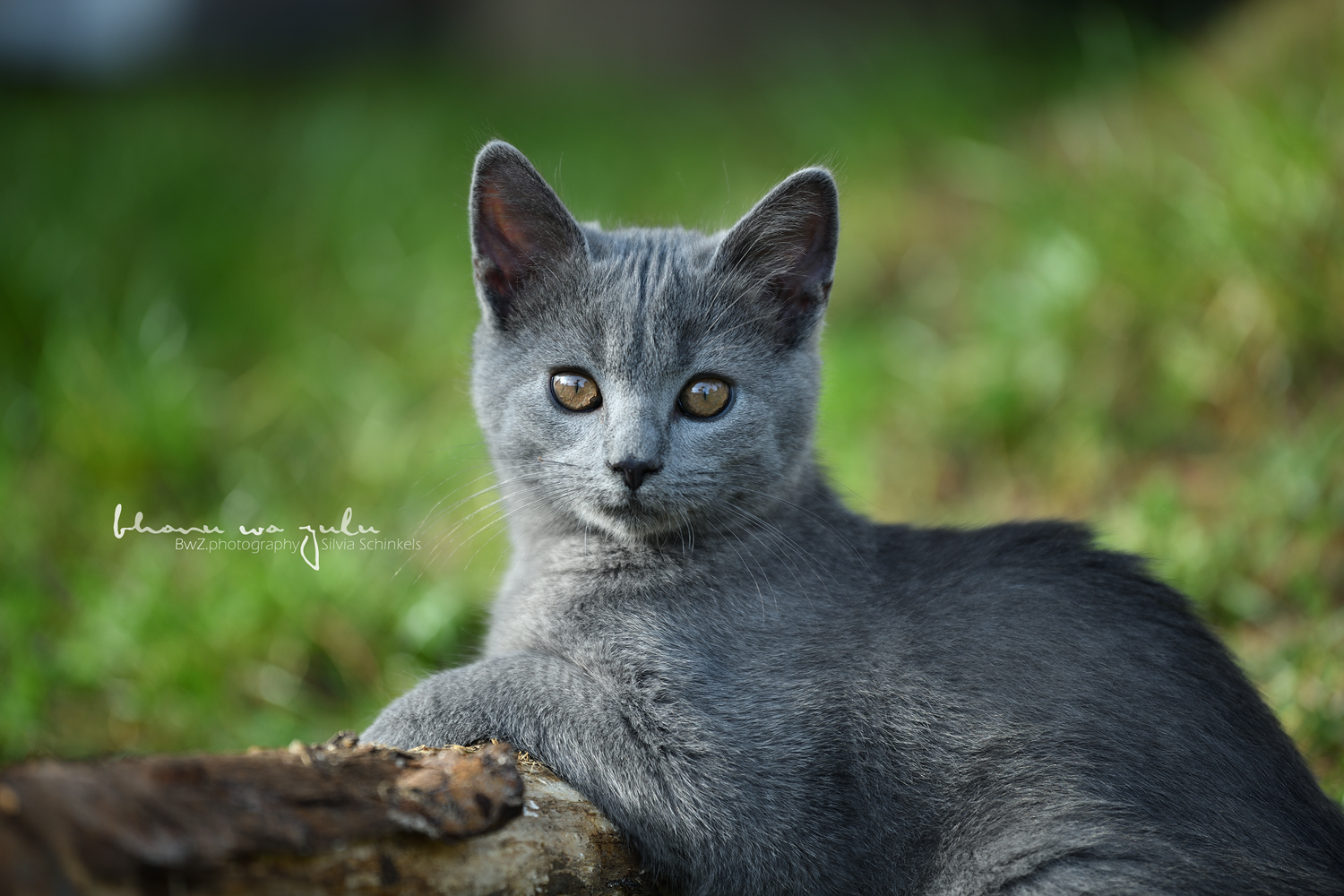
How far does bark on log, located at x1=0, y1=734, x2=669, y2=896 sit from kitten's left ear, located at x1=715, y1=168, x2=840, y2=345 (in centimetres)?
122

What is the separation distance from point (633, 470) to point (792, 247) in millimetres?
725

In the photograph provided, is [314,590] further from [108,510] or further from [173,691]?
[108,510]

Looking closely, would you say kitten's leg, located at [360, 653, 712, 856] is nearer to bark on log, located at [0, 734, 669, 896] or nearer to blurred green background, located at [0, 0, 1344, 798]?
bark on log, located at [0, 734, 669, 896]

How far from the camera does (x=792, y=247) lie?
2500 millimetres

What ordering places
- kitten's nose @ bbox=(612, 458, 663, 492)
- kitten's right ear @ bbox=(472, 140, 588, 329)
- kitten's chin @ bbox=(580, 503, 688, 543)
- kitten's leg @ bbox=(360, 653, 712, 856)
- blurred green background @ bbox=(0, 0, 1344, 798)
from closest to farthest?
1. kitten's leg @ bbox=(360, 653, 712, 856)
2. kitten's nose @ bbox=(612, 458, 663, 492)
3. kitten's chin @ bbox=(580, 503, 688, 543)
4. kitten's right ear @ bbox=(472, 140, 588, 329)
5. blurred green background @ bbox=(0, 0, 1344, 798)

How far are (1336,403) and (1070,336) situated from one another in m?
0.99

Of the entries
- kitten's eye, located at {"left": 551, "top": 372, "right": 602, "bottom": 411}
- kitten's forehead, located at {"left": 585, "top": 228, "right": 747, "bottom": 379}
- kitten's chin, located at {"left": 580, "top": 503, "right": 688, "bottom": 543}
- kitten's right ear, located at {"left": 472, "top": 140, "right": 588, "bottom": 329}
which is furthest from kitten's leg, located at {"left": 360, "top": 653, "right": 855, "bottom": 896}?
kitten's right ear, located at {"left": 472, "top": 140, "right": 588, "bottom": 329}

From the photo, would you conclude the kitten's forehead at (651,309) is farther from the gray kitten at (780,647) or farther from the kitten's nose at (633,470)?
the kitten's nose at (633,470)

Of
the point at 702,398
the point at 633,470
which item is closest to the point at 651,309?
the point at 702,398

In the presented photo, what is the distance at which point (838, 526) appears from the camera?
2.51 m

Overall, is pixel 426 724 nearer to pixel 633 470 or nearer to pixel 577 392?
pixel 633 470

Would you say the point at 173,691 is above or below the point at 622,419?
below

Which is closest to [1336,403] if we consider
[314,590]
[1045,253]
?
[1045,253]

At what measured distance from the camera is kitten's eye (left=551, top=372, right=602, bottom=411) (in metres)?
2.32
